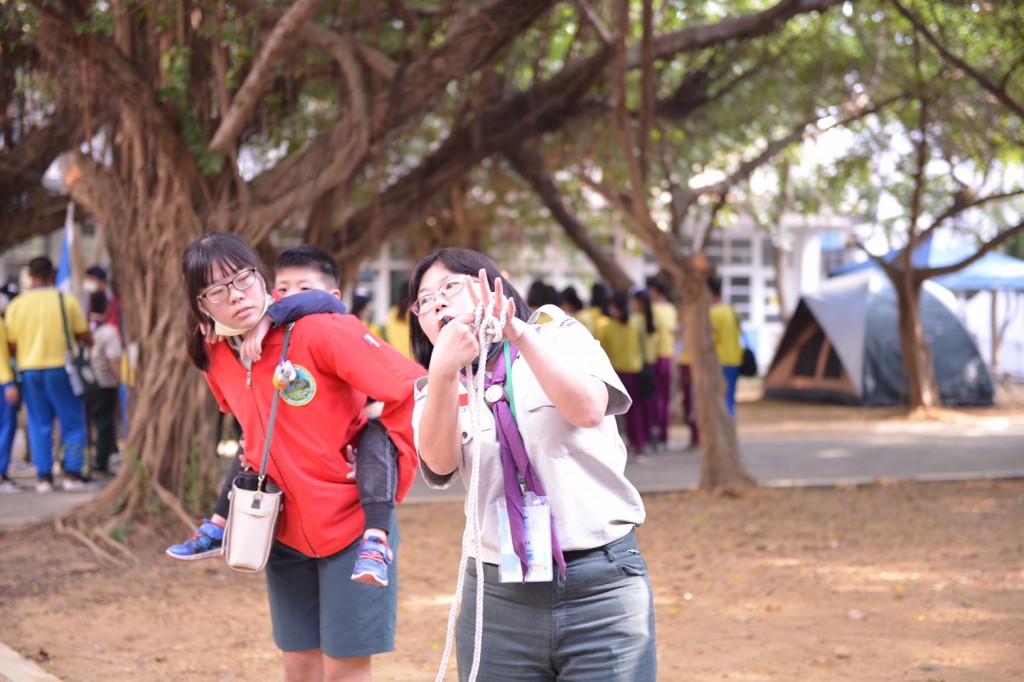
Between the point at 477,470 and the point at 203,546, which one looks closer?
the point at 477,470

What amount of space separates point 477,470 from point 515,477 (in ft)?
0.40

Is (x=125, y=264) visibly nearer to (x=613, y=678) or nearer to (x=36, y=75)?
(x=36, y=75)

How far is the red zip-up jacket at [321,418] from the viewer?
10.3 ft

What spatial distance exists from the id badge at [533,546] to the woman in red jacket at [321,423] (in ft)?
2.73

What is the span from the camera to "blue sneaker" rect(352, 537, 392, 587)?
2.90m

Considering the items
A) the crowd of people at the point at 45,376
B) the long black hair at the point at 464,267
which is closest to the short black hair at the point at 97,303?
the crowd of people at the point at 45,376

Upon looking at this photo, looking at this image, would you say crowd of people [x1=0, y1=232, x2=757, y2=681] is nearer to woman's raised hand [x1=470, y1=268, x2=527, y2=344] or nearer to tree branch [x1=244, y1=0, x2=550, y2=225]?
woman's raised hand [x1=470, y1=268, x2=527, y2=344]

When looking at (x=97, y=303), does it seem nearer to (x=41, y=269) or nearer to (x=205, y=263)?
(x=41, y=269)

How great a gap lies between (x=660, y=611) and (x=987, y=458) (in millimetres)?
7160

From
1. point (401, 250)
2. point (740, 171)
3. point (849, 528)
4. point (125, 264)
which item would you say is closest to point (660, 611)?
point (849, 528)

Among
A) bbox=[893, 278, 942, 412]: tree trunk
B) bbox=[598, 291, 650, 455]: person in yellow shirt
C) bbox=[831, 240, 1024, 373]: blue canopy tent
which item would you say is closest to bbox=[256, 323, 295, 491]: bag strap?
bbox=[598, 291, 650, 455]: person in yellow shirt

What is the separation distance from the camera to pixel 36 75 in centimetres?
887

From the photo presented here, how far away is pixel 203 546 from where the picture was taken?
134 inches

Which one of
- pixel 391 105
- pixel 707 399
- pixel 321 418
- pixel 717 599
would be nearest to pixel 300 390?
pixel 321 418
